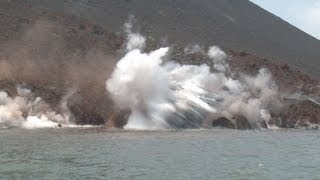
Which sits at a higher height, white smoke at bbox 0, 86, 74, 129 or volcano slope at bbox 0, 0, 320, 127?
volcano slope at bbox 0, 0, 320, 127

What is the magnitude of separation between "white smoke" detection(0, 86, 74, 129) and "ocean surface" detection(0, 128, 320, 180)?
13.6m

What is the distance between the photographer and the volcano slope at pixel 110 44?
83812 millimetres

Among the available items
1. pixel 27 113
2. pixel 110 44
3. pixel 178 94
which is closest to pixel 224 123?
pixel 178 94

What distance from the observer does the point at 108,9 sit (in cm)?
15562

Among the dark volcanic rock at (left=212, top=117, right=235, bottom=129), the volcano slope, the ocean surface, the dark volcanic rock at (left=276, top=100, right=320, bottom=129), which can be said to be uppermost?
the volcano slope

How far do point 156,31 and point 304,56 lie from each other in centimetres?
5031

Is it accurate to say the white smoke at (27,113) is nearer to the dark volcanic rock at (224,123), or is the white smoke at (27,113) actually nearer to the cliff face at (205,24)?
the dark volcanic rock at (224,123)

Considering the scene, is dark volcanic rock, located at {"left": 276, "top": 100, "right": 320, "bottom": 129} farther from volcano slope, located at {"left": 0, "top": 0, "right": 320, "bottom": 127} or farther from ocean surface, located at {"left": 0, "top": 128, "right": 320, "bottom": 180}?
ocean surface, located at {"left": 0, "top": 128, "right": 320, "bottom": 180}

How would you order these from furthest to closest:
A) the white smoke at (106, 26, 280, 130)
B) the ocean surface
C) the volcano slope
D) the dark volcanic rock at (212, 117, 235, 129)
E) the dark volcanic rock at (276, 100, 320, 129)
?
the volcano slope
the dark volcanic rock at (276, 100, 320, 129)
the dark volcanic rock at (212, 117, 235, 129)
the white smoke at (106, 26, 280, 130)
the ocean surface

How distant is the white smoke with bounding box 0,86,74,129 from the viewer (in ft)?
236

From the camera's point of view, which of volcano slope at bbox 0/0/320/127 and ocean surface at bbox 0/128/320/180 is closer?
ocean surface at bbox 0/128/320/180

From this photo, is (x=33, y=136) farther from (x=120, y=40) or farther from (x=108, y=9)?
(x=108, y=9)

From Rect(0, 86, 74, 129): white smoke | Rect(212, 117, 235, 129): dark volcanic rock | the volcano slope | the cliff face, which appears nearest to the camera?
Rect(0, 86, 74, 129): white smoke

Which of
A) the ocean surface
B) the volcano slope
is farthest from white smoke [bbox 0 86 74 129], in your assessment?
the ocean surface
